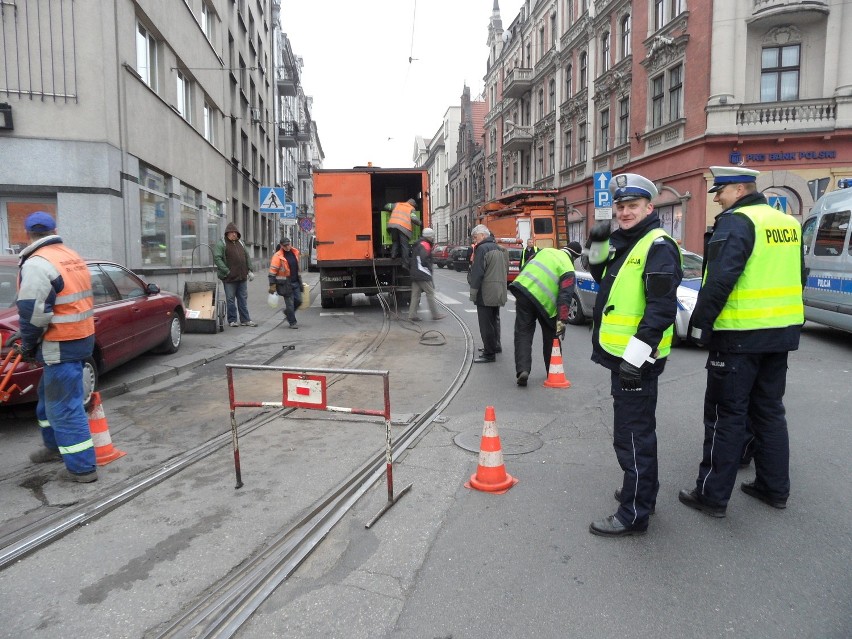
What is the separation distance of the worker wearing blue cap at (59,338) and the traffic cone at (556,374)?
4.65 meters

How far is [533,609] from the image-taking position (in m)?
2.68

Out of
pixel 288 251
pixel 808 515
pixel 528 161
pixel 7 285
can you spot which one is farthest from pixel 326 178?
pixel 528 161

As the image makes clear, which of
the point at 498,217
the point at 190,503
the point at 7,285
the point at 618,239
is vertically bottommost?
the point at 190,503

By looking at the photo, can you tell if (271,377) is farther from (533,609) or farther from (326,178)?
(326,178)

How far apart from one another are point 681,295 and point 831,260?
2931 millimetres

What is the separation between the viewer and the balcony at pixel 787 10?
18.3 meters

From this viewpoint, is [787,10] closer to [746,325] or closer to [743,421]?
[746,325]

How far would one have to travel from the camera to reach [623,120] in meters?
25.8

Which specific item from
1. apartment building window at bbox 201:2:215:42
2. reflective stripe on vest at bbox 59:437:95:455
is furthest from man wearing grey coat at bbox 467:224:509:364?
apartment building window at bbox 201:2:215:42

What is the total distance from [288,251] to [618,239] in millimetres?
9851

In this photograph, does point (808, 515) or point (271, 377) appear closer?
point (808, 515)

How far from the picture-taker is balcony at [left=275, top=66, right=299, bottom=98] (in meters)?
39.0

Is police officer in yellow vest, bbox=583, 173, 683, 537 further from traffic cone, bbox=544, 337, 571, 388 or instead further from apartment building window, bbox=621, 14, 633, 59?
apartment building window, bbox=621, 14, 633, 59

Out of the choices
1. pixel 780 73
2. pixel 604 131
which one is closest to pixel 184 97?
pixel 780 73
